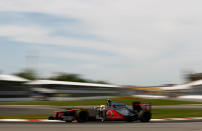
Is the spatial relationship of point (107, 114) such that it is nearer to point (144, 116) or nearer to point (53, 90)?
point (144, 116)

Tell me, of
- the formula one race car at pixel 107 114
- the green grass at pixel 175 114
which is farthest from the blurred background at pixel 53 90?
the formula one race car at pixel 107 114

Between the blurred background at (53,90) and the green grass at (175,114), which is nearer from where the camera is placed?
the green grass at (175,114)

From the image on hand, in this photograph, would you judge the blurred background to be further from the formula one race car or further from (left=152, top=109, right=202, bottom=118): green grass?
the formula one race car

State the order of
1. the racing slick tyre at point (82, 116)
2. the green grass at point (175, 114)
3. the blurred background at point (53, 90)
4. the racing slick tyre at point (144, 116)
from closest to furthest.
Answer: the racing slick tyre at point (82, 116)
the racing slick tyre at point (144, 116)
the green grass at point (175, 114)
the blurred background at point (53, 90)

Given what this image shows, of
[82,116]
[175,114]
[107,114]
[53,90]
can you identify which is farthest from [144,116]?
[53,90]

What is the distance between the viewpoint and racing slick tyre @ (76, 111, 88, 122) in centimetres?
1273

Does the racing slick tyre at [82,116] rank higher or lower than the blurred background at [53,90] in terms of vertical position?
lower

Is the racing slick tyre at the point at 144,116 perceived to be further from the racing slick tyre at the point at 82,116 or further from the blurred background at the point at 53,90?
the blurred background at the point at 53,90

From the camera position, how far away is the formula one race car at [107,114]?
42.0ft

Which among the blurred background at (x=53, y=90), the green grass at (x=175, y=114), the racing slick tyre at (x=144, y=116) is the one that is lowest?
the green grass at (x=175, y=114)

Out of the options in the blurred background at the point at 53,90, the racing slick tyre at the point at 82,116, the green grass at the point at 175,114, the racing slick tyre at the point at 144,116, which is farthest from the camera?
the blurred background at the point at 53,90

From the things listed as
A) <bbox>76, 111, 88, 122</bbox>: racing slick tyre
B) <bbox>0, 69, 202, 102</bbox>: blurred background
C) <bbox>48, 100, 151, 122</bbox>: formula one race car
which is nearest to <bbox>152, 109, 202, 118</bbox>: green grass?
<bbox>48, 100, 151, 122</bbox>: formula one race car
